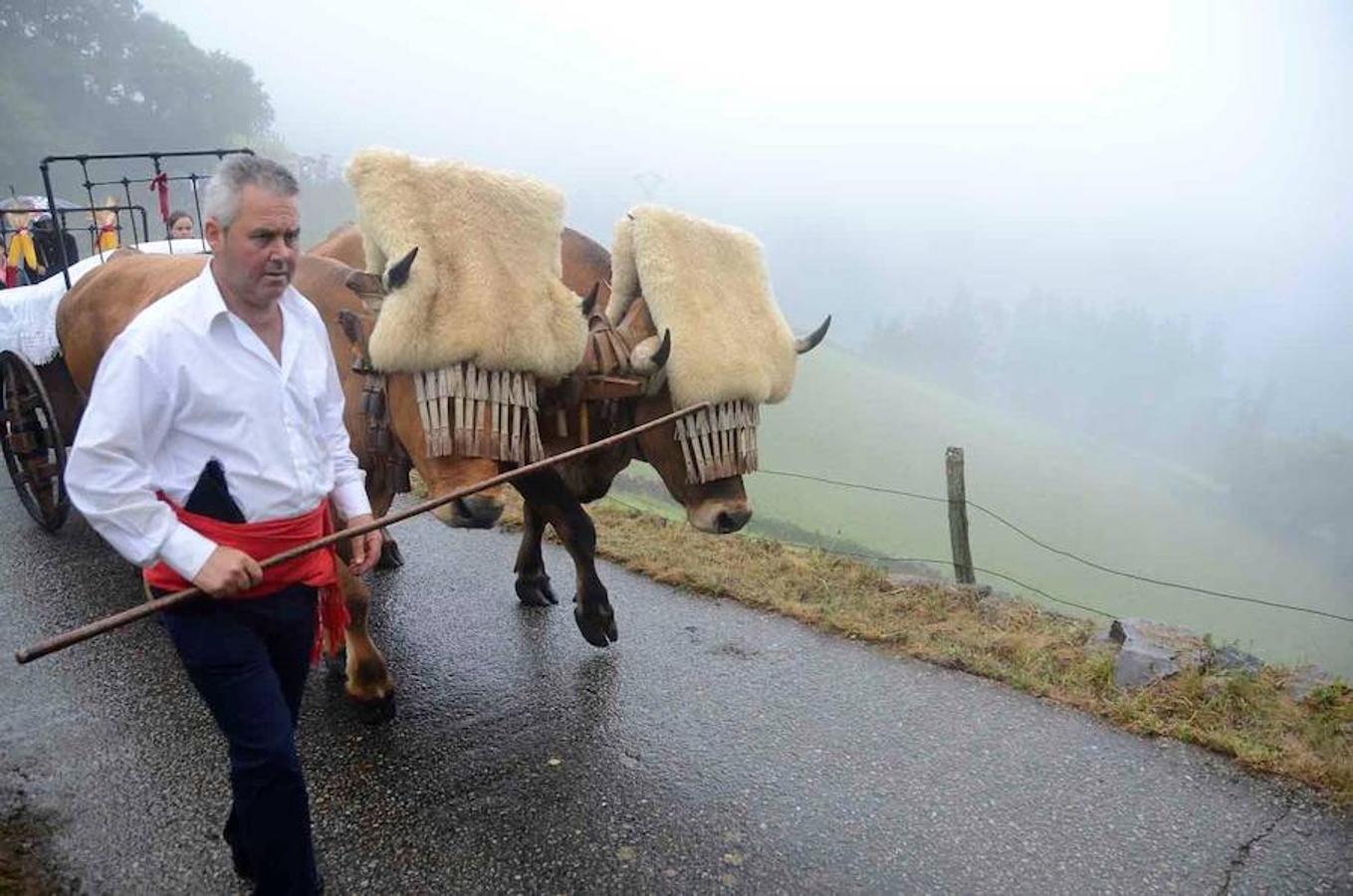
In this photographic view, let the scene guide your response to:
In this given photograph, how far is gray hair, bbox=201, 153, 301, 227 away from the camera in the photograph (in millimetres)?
1979

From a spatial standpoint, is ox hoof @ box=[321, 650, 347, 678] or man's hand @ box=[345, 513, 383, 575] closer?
man's hand @ box=[345, 513, 383, 575]

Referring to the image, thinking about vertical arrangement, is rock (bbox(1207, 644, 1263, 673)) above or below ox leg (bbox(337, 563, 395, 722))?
below

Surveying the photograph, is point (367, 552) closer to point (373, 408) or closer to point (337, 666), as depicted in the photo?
point (373, 408)

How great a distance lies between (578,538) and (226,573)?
90.0 inches

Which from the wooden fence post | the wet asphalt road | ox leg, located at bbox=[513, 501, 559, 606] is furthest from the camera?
the wooden fence post

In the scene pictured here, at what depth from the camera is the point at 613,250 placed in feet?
13.9

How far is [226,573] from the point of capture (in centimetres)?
195

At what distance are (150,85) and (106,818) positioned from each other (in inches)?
2224

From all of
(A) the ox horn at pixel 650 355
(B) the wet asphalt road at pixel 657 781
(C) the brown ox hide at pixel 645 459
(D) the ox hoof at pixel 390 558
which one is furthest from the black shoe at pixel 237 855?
(D) the ox hoof at pixel 390 558

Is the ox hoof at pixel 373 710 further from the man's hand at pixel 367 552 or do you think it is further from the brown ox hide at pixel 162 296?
the man's hand at pixel 367 552

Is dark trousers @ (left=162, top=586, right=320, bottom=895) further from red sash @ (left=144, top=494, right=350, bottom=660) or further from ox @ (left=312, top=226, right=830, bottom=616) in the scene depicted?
ox @ (left=312, top=226, right=830, bottom=616)

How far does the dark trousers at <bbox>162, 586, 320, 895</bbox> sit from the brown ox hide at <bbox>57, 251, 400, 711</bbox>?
1462 mm

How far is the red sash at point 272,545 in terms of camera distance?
81.2 inches

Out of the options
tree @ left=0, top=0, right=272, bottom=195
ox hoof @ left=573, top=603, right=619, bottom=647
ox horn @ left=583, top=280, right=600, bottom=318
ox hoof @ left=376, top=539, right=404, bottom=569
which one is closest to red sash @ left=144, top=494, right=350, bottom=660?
ox horn @ left=583, top=280, right=600, bottom=318
